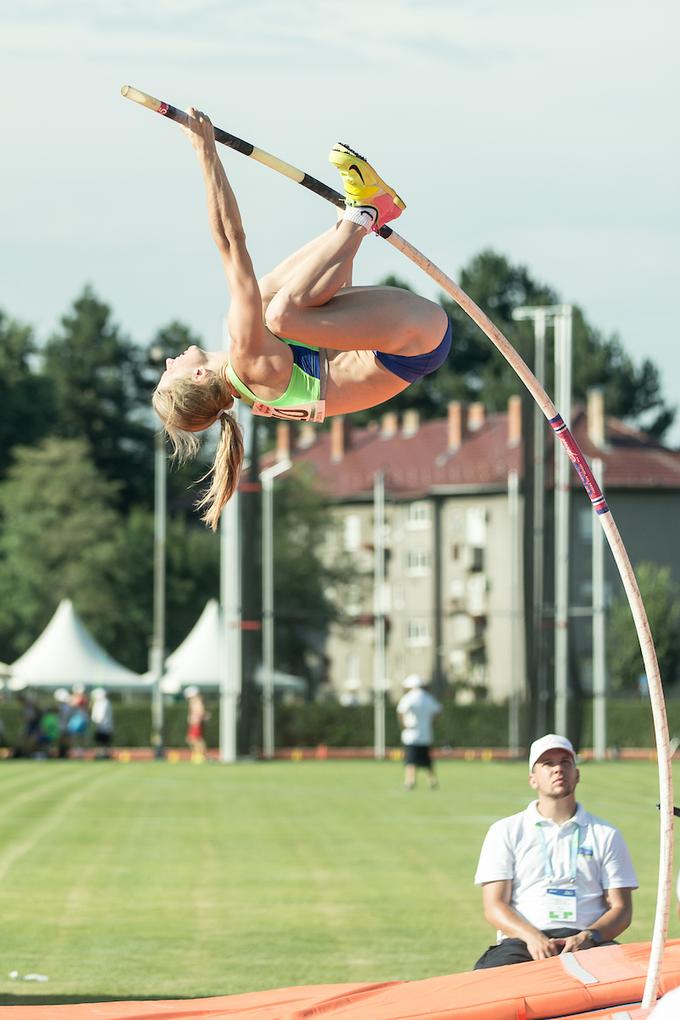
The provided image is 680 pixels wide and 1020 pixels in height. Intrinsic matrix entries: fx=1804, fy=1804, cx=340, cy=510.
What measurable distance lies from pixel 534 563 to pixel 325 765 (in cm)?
627

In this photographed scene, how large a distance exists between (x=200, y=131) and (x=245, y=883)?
9.83 metres

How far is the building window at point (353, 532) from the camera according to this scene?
8338 cm

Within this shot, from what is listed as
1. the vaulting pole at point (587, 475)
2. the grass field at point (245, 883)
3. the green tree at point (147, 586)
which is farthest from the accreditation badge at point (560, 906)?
the green tree at point (147, 586)

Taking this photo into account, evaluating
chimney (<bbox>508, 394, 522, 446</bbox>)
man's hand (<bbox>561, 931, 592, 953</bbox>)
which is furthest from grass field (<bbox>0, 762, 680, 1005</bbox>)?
chimney (<bbox>508, 394, 522, 446</bbox>)

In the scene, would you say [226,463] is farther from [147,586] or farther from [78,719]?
[147,586]

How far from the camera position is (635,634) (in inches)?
2549

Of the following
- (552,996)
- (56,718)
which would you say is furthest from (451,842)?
(56,718)

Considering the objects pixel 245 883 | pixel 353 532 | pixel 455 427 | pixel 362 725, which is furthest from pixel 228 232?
pixel 353 532

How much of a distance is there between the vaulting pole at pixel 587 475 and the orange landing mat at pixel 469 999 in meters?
0.23

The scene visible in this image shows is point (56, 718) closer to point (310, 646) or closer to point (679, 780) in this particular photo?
point (679, 780)

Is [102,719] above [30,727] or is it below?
above

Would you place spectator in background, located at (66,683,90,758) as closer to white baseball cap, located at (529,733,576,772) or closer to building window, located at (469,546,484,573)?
white baseball cap, located at (529,733,576,772)

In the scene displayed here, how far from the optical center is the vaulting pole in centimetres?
645

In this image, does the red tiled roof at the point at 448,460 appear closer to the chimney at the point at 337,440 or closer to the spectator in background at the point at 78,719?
the chimney at the point at 337,440
